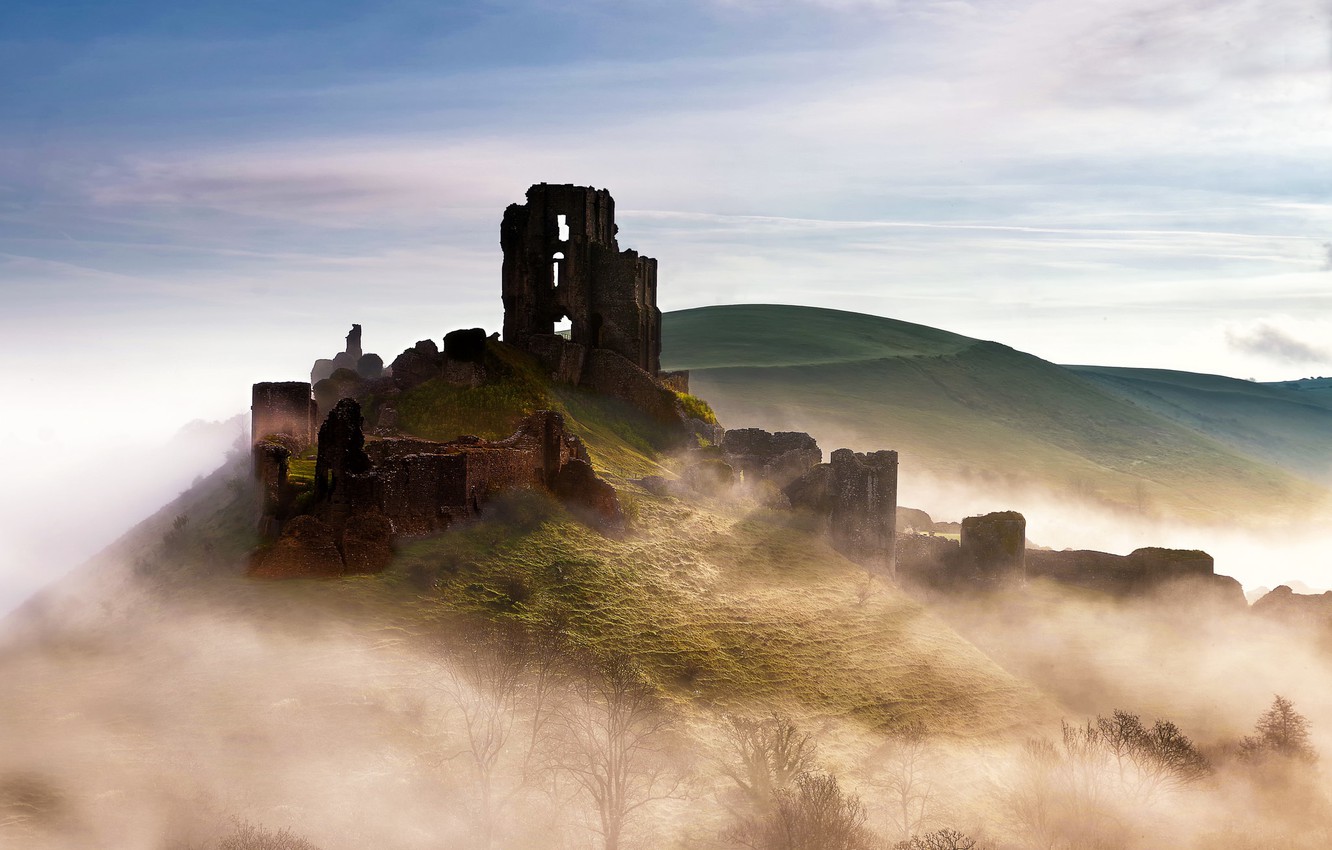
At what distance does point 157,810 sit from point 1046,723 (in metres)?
26.1

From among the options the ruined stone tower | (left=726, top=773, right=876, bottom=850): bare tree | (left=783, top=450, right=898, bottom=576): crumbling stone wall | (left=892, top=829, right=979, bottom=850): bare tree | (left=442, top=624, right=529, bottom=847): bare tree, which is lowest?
(left=892, top=829, right=979, bottom=850): bare tree

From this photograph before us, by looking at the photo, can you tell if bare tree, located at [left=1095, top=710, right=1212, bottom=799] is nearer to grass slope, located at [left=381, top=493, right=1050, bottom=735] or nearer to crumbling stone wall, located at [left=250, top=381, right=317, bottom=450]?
grass slope, located at [left=381, top=493, right=1050, bottom=735]

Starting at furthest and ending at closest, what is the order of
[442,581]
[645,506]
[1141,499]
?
[1141,499] → [645,506] → [442,581]

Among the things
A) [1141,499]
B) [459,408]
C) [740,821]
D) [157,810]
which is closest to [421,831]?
[157,810]

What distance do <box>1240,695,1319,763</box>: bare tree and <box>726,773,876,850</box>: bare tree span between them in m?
15.0

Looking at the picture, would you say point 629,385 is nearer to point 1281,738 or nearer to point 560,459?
point 560,459

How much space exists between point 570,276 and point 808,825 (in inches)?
1593

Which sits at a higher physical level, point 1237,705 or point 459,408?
point 459,408

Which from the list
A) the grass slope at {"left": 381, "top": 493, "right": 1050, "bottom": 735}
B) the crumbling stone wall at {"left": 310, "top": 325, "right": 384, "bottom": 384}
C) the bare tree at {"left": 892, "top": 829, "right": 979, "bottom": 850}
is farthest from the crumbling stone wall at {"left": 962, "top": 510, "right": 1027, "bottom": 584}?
the crumbling stone wall at {"left": 310, "top": 325, "right": 384, "bottom": 384}

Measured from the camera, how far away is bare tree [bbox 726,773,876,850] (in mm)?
26562

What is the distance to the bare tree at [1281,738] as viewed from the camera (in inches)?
1383

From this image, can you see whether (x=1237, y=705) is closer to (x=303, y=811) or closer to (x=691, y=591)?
(x=691, y=591)

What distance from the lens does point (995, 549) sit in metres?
48.9

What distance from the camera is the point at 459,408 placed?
158 ft
